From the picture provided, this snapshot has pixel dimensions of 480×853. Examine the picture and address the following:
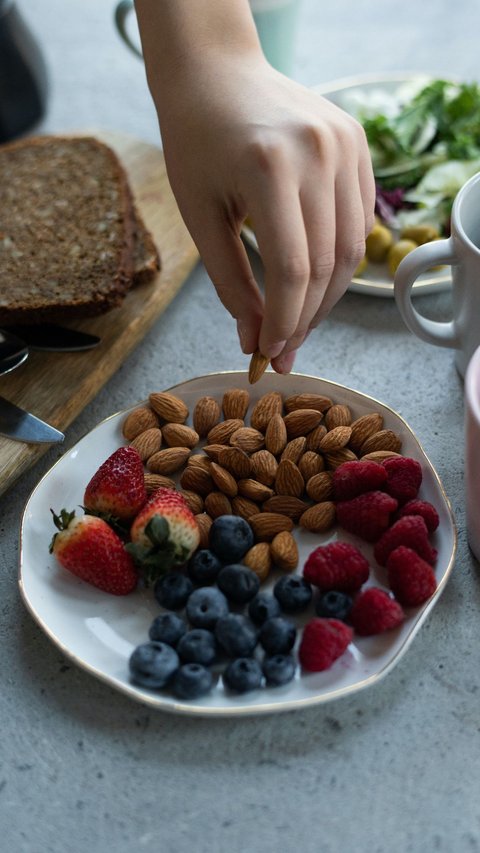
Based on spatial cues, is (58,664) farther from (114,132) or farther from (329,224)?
(114,132)

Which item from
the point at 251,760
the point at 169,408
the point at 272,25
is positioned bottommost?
the point at 251,760

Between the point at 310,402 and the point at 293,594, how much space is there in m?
0.27

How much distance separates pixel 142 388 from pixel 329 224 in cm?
41

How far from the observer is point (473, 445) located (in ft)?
2.53

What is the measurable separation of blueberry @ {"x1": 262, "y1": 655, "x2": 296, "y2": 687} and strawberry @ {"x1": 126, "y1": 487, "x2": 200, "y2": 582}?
0.14 meters

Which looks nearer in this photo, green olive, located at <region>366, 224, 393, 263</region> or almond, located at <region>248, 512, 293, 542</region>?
almond, located at <region>248, 512, 293, 542</region>

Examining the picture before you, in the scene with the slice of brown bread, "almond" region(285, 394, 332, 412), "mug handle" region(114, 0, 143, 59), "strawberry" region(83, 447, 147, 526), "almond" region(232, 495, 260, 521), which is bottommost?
"almond" region(232, 495, 260, 521)

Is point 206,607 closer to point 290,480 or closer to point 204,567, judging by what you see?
point 204,567

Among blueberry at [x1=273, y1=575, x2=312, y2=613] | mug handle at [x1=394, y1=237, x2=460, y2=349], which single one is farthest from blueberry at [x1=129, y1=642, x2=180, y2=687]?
mug handle at [x1=394, y1=237, x2=460, y2=349]

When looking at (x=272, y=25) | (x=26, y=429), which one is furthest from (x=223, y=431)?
(x=272, y=25)

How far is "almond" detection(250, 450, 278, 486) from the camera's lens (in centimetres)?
92

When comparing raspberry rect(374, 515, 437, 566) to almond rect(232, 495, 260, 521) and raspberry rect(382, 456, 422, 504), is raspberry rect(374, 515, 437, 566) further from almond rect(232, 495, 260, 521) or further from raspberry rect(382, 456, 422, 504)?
almond rect(232, 495, 260, 521)

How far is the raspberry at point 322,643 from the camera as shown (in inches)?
29.1

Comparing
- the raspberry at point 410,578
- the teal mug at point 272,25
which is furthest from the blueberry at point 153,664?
the teal mug at point 272,25
